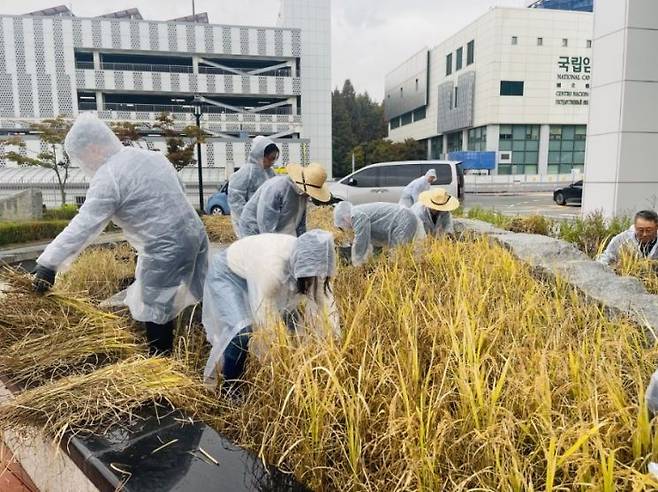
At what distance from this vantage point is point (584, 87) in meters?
33.3

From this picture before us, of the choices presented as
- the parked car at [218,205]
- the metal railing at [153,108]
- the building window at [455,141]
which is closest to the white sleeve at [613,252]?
the parked car at [218,205]

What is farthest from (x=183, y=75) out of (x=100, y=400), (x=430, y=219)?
(x=100, y=400)

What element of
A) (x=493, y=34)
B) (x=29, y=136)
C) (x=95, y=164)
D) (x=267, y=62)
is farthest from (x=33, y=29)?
(x=95, y=164)

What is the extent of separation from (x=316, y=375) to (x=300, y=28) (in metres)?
36.6

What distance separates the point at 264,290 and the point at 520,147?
34486mm

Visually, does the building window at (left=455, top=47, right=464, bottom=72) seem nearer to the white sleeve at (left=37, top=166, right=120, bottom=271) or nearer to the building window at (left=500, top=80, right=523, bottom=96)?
the building window at (left=500, top=80, right=523, bottom=96)

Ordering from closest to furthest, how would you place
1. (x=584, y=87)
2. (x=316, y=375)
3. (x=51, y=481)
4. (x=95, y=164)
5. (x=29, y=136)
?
(x=316, y=375) < (x=51, y=481) < (x=95, y=164) < (x=29, y=136) < (x=584, y=87)

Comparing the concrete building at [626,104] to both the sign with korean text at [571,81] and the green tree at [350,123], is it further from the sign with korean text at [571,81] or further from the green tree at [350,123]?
the green tree at [350,123]

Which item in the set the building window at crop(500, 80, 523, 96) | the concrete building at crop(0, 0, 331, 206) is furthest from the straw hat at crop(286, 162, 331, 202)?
the building window at crop(500, 80, 523, 96)

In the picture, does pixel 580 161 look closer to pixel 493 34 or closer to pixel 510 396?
pixel 493 34

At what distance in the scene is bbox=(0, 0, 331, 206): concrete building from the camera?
31.2 m

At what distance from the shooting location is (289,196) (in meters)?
3.80

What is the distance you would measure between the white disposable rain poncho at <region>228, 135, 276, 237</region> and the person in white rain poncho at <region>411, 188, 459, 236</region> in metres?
1.56

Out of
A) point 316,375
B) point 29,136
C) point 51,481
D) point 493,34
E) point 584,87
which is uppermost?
point 493,34
